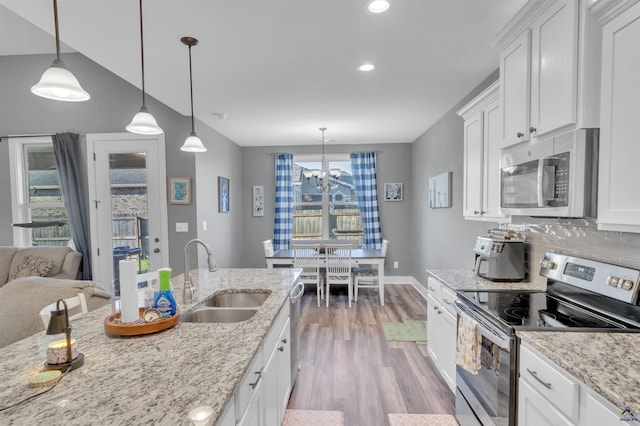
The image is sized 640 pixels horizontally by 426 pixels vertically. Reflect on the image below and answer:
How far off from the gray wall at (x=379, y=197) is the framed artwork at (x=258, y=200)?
74mm

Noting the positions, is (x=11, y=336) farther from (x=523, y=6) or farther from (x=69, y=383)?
(x=523, y=6)

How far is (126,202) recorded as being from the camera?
3.95 meters

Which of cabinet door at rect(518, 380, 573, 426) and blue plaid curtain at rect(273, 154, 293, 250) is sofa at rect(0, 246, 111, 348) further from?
blue plaid curtain at rect(273, 154, 293, 250)

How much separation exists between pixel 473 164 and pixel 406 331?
6.62 ft

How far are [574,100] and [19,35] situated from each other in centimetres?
537

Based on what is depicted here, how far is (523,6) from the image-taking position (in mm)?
1654

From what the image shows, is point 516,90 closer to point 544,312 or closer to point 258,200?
point 544,312

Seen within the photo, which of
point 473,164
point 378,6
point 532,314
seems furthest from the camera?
point 473,164

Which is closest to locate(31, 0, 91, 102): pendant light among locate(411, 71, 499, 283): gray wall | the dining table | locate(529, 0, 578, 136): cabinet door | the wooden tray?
the wooden tray

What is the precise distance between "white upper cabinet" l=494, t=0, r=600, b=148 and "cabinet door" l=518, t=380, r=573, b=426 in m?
1.14

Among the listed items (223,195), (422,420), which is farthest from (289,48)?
(223,195)

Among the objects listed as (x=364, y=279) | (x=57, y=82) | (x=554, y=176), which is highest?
(x=57, y=82)

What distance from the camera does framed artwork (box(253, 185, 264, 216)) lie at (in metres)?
5.74

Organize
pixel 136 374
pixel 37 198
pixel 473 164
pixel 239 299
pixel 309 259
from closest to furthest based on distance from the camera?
pixel 136 374, pixel 239 299, pixel 473 164, pixel 37 198, pixel 309 259
